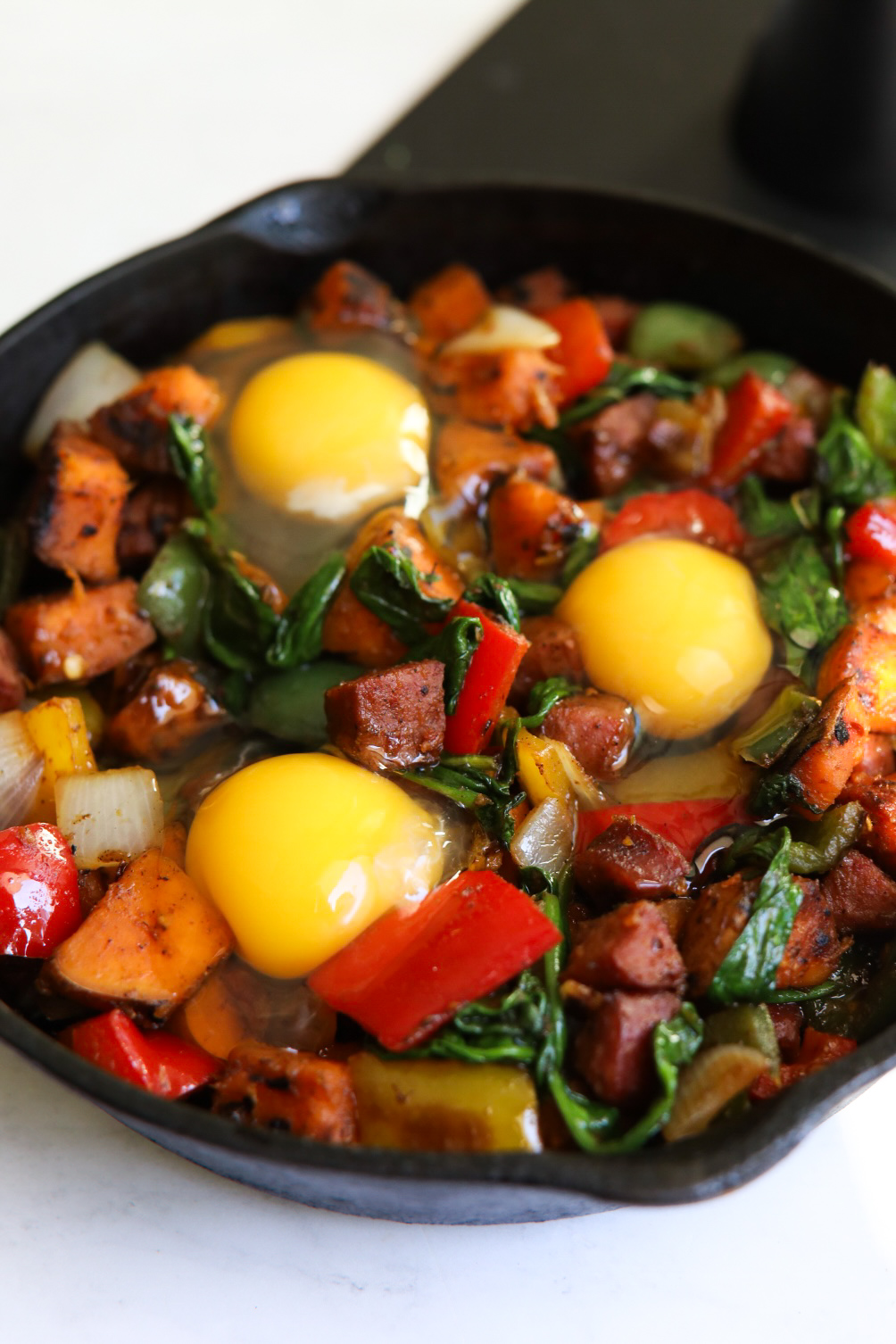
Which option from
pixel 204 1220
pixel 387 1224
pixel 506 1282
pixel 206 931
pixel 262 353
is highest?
pixel 262 353

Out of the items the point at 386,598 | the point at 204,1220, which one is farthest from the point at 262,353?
the point at 204,1220

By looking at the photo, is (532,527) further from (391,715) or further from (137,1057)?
(137,1057)

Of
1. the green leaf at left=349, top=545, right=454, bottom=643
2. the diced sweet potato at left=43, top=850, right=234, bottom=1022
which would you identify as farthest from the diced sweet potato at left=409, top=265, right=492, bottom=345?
the diced sweet potato at left=43, top=850, right=234, bottom=1022

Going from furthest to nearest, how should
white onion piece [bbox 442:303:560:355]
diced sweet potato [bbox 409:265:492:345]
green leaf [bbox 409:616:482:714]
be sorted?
diced sweet potato [bbox 409:265:492:345]
white onion piece [bbox 442:303:560:355]
green leaf [bbox 409:616:482:714]

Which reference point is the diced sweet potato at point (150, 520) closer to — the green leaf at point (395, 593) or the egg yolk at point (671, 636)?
the green leaf at point (395, 593)

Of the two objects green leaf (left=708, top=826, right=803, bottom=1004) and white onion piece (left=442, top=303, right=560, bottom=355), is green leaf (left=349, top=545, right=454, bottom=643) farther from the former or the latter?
green leaf (left=708, top=826, right=803, bottom=1004)

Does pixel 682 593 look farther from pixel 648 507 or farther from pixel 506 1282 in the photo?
pixel 506 1282

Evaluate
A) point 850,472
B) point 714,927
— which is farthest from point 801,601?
point 714,927
